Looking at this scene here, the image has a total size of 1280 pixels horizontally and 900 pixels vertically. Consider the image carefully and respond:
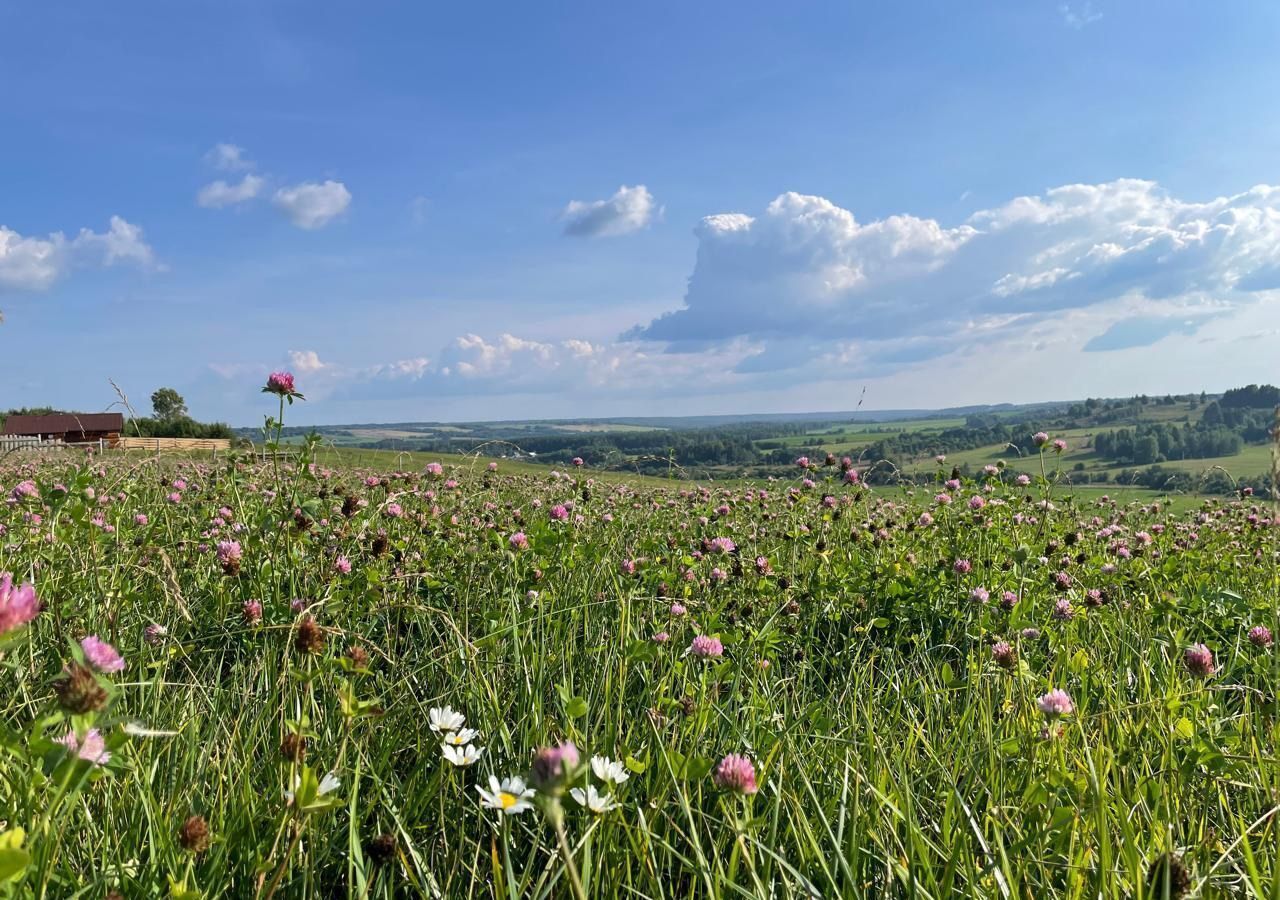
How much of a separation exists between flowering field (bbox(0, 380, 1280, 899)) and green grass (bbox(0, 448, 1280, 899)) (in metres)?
0.02

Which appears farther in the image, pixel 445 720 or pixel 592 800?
pixel 445 720

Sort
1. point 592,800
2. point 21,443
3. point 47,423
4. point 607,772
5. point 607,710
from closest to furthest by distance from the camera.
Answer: point 592,800 < point 607,772 < point 607,710 < point 21,443 < point 47,423

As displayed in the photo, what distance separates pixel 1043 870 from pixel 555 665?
163 centimetres

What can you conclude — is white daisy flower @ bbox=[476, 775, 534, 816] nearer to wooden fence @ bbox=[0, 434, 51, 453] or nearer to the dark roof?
wooden fence @ bbox=[0, 434, 51, 453]

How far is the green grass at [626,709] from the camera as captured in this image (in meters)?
1.70

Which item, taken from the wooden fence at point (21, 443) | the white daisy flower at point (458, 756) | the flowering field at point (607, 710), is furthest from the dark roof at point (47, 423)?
the white daisy flower at point (458, 756)

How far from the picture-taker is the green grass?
1704 mm

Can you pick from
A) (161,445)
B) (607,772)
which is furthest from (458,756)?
(161,445)

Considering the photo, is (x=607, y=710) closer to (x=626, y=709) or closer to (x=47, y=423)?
(x=626, y=709)

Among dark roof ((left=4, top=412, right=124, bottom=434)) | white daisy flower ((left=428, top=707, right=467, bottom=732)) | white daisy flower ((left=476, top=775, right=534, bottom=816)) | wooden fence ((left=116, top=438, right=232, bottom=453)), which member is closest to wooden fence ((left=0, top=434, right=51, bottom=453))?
wooden fence ((left=116, top=438, right=232, bottom=453))

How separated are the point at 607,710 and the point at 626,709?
0.33 metres

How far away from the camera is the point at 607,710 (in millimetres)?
2369

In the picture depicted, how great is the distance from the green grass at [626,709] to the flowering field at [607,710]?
0.02 meters

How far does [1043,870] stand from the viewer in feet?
5.75
